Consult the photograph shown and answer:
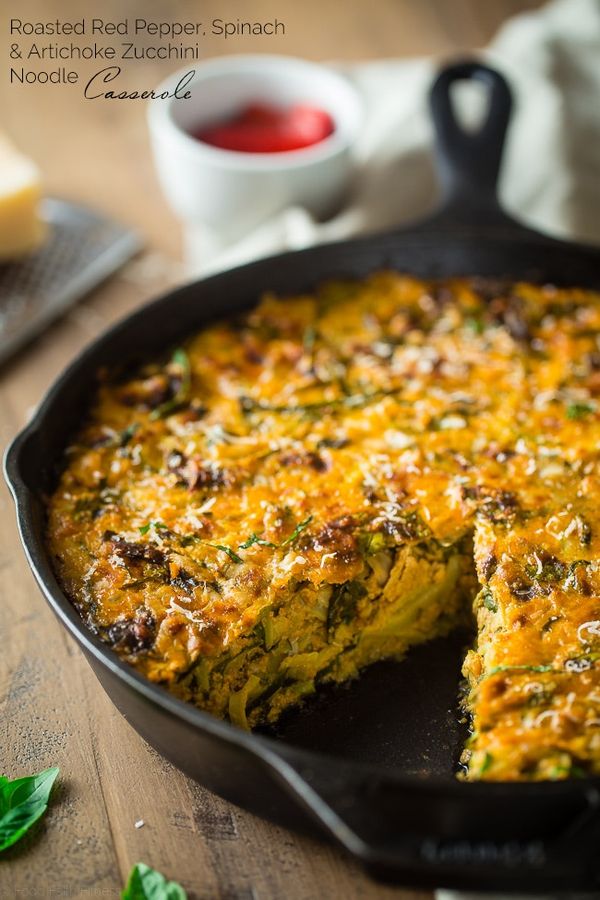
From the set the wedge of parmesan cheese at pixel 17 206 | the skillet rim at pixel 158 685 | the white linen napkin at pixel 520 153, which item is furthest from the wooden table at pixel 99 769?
the white linen napkin at pixel 520 153

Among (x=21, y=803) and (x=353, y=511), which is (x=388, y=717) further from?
(x=21, y=803)

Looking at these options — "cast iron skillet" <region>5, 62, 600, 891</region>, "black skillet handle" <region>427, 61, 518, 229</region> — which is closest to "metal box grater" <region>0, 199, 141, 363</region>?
"cast iron skillet" <region>5, 62, 600, 891</region>

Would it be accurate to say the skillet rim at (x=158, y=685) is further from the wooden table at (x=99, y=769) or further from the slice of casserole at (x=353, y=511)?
the wooden table at (x=99, y=769)

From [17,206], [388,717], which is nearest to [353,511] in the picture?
[388,717]

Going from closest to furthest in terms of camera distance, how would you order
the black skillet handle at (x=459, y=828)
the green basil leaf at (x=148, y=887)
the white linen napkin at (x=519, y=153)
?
1. the black skillet handle at (x=459, y=828)
2. the green basil leaf at (x=148, y=887)
3. the white linen napkin at (x=519, y=153)

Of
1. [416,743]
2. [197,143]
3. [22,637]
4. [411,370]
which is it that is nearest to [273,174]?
[197,143]
